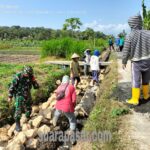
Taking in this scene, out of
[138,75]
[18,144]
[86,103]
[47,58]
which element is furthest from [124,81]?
[47,58]

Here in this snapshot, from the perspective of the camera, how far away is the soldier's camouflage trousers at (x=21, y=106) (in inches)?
309

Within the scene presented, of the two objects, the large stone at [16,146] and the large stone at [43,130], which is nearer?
the large stone at [16,146]

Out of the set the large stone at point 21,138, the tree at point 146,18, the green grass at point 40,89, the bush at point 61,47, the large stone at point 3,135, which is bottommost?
the large stone at point 3,135

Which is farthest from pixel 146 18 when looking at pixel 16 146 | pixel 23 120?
pixel 16 146

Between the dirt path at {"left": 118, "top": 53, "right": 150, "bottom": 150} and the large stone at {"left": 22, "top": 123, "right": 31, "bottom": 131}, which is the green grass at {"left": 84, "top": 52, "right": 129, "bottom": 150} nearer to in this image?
the dirt path at {"left": 118, "top": 53, "right": 150, "bottom": 150}

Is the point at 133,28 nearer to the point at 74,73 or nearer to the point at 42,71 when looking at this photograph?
the point at 74,73

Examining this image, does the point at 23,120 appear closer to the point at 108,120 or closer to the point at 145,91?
the point at 108,120

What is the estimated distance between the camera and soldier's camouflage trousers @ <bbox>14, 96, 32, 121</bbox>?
7.84m

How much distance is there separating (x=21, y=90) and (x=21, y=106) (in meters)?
0.39

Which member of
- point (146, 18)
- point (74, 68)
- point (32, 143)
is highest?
point (146, 18)

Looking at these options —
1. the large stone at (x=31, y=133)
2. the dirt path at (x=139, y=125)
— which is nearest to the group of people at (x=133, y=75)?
the dirt path at (x=139, y=125)

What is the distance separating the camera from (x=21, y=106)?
7.95 metres

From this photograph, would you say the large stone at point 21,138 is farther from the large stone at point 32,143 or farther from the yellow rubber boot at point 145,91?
the yellow rubber boot at point 145,91

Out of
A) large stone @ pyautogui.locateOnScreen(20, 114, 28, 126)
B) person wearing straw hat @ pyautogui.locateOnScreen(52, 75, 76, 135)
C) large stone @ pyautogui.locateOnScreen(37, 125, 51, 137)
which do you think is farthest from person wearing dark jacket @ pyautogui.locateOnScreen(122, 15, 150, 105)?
large stone @ pyautogui.locateOnScreen(20, 114, 28, 126)
